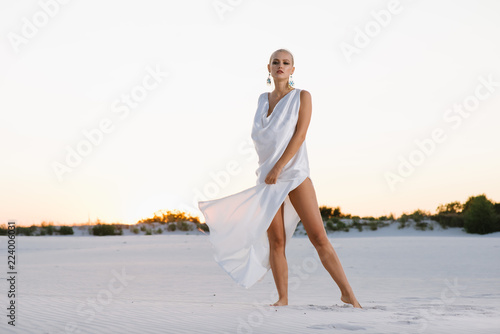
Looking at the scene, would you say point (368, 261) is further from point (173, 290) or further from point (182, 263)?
point (173, 290)

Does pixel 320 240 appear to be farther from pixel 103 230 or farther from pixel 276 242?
pixel 103 230

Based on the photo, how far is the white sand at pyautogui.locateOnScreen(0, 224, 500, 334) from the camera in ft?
14.1

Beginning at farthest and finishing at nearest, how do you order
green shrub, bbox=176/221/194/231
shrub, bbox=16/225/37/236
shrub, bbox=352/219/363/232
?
green shrub, bbox=176/221/194/231, shrub, bbox=16/225/37/236, shrub, bbox=352/219/363/232

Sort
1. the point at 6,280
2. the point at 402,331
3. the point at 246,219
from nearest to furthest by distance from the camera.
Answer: the point at 402,331 < the point at 246,219 < the point at 6,280

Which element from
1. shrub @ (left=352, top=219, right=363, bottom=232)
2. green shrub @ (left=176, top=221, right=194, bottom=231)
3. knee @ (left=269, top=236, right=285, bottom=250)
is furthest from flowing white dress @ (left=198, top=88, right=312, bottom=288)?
green shrub @ (left=176, top=221, right=194, bottom=231)

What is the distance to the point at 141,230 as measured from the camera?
1109 inches

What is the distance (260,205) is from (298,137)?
741 millimetres

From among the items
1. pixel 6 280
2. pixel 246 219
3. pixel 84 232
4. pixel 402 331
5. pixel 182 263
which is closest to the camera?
pixel 402 331

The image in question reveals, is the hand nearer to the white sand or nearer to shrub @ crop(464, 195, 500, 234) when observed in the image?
the white sand

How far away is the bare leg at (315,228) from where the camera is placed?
17.9 feet

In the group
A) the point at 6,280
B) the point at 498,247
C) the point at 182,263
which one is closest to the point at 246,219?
the point at 6,280

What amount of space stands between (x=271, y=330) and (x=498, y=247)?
12.8 m

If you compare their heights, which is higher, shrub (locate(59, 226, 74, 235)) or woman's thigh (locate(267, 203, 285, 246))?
shrub (locate(59, 226, 74, 235))

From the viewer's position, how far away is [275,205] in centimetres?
542
